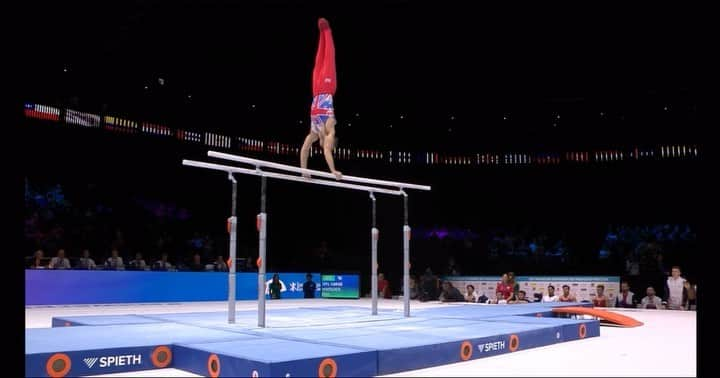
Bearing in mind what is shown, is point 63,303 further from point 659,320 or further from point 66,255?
point 659,320

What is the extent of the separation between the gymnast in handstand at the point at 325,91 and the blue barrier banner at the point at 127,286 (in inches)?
323

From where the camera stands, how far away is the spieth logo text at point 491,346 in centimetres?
612

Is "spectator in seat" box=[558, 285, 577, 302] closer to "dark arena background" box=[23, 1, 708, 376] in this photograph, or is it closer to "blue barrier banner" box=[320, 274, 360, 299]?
"dark arena background" box=[23, 1, 708, 376]

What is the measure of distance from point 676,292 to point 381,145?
33.3ft

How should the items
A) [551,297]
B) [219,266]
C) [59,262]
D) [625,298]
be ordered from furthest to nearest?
[219,266]
[625,298]
[551,297]
[59,262]

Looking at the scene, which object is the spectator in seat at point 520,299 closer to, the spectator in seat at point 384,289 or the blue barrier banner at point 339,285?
the spectator in seat at point 384,289

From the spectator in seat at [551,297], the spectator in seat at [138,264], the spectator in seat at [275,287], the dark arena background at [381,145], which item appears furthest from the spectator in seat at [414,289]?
the spectator in seat at [138,264]

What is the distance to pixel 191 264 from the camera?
54.0 ft

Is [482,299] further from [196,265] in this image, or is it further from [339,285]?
[196,265]

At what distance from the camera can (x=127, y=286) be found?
46.3 feet

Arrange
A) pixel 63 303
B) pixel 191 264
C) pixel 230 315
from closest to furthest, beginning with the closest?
pixel 230 315 → pixel 63 303 → pixel 191 264

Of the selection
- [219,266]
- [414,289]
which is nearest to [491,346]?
[219,266]

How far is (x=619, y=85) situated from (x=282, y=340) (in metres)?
14.1

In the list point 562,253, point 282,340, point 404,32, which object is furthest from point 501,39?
point 282,340
